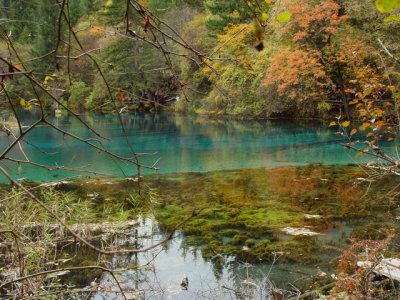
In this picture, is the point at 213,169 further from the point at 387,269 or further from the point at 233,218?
the point at 387,269

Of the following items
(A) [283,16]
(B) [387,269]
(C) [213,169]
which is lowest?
(C) [213,169]

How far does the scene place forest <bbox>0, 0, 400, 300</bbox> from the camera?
1.47 m

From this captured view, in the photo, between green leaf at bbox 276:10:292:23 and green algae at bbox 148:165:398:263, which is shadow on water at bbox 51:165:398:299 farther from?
green leaf at bbox 276:10:292:23

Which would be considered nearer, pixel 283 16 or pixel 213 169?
pixel 283 16

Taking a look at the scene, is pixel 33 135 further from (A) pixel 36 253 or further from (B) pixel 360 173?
(A) pixel 36 253

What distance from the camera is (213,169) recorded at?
41.2 feet

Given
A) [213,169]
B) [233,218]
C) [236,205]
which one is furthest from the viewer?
[213,169]

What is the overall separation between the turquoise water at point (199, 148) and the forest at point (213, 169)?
0.09m

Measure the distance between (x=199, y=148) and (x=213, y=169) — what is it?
12.2 ft

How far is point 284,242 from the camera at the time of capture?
669 cm

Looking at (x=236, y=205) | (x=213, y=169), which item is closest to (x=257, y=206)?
(x=236, y=205)

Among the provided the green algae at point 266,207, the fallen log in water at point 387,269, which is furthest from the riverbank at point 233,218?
the fallen log in water at point 387,269

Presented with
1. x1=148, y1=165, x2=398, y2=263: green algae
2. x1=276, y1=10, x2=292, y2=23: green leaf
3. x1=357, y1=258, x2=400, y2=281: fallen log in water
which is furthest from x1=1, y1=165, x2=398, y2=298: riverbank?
x1=276, y1=10, x2=292, y2=23: green leaf

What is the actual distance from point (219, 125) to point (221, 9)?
6488 mm
